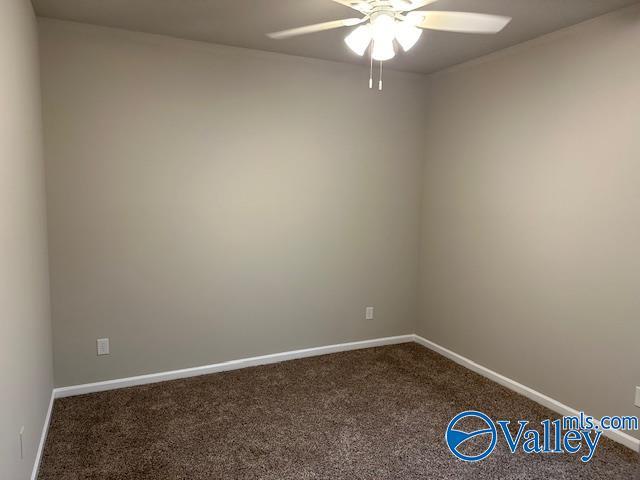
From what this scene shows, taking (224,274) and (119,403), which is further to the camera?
(224,274)

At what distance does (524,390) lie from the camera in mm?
3244

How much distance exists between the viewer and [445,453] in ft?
8.30

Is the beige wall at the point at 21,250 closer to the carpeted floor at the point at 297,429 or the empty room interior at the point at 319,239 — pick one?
the empty room interior at the point at 319,239

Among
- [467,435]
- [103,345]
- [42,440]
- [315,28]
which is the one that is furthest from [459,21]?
[42,440]

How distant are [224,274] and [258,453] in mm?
1429

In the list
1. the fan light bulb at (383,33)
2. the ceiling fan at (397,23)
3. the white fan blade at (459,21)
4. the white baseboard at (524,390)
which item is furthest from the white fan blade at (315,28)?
the white baseboard at (524,390)

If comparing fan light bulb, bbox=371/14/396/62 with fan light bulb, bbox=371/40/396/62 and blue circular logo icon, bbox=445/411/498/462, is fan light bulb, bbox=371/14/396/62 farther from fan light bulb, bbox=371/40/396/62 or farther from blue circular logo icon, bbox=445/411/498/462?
blue circular logo icon, bbox=445/411/498/462

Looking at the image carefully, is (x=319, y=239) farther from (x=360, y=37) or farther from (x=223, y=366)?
(x=360, y=37)

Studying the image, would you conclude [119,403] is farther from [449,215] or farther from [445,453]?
[449,215]

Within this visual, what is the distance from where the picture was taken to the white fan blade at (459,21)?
2.55m

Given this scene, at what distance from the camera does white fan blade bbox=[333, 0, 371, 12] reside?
90.9 inches

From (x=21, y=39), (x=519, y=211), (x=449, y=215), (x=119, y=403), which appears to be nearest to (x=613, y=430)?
(x=519, y=211)

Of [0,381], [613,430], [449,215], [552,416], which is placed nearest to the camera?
[0,381]

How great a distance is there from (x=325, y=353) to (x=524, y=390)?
160cm
